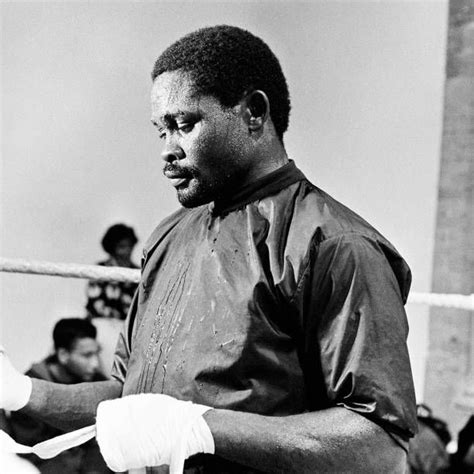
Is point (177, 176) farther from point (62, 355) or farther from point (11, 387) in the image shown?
point (62, 355)

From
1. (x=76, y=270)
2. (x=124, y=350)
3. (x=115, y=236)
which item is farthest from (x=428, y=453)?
(x=124, y=350)

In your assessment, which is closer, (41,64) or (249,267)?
(249,267)

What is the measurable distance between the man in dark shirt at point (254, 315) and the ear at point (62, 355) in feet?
7.83

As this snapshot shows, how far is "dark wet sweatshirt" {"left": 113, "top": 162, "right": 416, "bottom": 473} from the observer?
1047mm

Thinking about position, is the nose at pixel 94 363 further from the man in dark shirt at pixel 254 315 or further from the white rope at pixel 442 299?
the man in dark shirt at pixel 254 315

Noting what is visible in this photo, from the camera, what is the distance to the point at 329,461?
104 centimetres

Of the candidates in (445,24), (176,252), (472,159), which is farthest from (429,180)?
(176,252)

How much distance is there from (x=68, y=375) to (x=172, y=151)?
8.25 ft

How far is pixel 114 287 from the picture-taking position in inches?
159

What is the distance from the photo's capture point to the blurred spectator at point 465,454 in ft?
10.8

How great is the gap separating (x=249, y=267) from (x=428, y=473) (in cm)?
245

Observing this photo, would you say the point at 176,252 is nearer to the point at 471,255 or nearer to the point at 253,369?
the point at 253,369

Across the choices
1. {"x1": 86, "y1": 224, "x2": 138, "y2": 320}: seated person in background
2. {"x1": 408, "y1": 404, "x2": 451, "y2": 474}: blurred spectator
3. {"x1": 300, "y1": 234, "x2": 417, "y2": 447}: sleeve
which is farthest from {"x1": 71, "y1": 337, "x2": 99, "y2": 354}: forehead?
{"x1": 300, "y1": 234, "x2": 417, "y2": 447}: sleeve

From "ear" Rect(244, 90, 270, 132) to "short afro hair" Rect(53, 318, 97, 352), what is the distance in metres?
2.60
